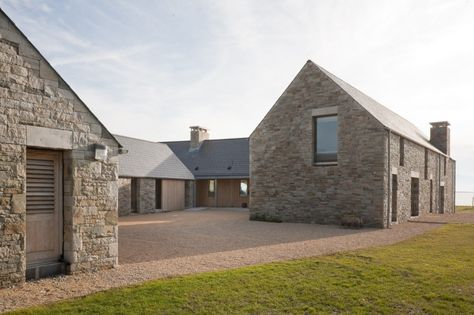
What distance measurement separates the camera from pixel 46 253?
25.0ft

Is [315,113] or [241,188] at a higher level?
[315,113]

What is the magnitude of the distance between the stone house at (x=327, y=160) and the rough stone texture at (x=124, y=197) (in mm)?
8037

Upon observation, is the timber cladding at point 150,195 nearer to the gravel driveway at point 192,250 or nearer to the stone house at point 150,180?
the stone house at point 150,180

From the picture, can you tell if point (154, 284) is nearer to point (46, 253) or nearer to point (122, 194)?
point (46, 253)

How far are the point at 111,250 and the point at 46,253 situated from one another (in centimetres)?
131

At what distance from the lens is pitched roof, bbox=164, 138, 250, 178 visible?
30047mm

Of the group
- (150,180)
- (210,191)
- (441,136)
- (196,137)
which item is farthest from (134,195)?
(441,136)

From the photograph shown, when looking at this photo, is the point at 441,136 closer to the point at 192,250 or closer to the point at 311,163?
the point at 311,163

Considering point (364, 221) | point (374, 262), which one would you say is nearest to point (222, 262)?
point (374, 262)

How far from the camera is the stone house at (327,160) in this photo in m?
16.8

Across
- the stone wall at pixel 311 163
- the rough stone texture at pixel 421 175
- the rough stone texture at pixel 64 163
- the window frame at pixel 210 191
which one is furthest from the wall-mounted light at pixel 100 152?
the window frame at pixel 210 191

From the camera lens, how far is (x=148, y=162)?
25.9 m

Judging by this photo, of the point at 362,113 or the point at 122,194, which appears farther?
the point at 122,194

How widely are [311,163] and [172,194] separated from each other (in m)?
12.9
